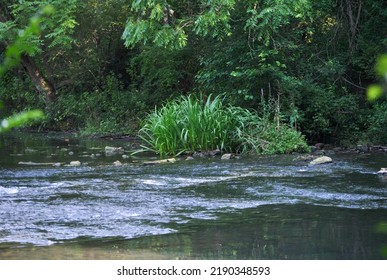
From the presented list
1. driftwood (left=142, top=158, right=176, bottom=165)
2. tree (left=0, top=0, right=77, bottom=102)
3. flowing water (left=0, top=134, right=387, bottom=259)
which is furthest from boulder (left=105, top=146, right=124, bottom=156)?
tree (left=0, top=0, right=77, bottom=102)

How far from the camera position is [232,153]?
12227 millimetres

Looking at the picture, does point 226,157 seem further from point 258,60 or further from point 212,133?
point 258,60

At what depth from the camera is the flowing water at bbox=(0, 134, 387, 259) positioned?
490cm

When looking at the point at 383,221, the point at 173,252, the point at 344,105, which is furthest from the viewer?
the point at 344,105

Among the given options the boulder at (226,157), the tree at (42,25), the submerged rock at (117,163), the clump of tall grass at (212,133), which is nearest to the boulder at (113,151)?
the clump of tall grass at (212,133)

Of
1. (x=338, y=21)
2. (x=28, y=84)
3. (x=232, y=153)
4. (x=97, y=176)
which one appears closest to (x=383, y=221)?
(x=97, y=176)

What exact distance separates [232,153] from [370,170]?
10.8 ft

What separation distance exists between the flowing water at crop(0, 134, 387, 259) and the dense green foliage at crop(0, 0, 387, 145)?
8.80 feet

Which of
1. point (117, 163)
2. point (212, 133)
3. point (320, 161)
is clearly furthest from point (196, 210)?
point (212, 133)

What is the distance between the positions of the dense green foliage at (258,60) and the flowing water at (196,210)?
268 centimetres

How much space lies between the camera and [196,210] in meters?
6.50

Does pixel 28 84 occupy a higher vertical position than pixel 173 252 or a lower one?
higher

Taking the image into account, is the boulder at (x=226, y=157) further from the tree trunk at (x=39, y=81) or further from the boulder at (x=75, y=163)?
the tree trunk at (x=39, y=81)

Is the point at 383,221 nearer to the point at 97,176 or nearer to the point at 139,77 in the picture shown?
the point at 97,176
